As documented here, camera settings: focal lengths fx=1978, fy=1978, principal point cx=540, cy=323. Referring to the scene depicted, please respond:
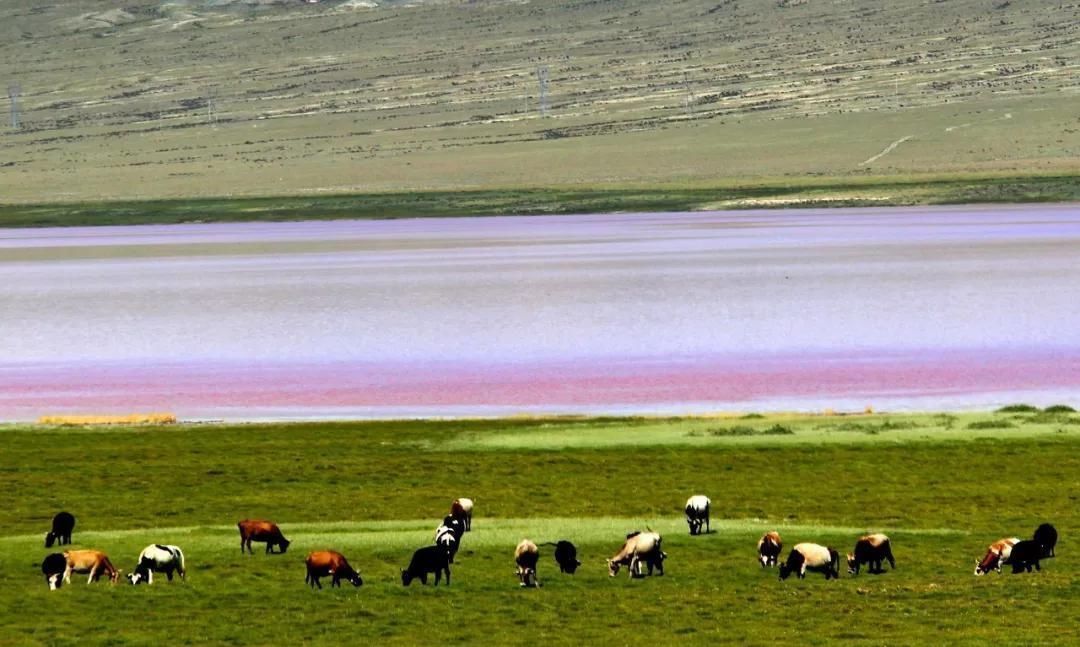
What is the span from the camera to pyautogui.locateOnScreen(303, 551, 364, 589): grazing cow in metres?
15.8

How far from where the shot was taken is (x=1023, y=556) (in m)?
15.8

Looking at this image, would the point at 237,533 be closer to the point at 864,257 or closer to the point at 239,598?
the point at 239,598

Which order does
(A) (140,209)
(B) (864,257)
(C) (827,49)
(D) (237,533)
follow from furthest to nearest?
(C) (827,49) → (A) (140,209) → (B) (864,257) → (D) (237,533)

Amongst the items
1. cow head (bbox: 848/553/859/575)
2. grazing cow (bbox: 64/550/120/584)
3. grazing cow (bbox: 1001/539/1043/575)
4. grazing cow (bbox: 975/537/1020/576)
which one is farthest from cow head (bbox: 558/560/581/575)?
grazing cow (bbox: 64/550/120/584)

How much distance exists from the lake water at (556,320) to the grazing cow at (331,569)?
51.6 ft

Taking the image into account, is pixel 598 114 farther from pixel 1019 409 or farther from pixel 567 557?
pixel 567 557

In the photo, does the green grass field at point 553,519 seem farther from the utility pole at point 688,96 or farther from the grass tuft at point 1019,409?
the utility pole at point 688,96

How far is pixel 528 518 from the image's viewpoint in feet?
65.2

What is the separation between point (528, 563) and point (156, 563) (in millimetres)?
3068

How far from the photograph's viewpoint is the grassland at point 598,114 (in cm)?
11175

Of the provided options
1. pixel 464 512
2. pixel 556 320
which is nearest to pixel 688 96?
pixel 556 320

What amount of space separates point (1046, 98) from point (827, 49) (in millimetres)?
32568

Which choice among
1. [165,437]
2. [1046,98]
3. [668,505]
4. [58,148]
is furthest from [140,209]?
[668,505]

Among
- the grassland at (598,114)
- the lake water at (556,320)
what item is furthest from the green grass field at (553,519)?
the grassland at (598,114)
